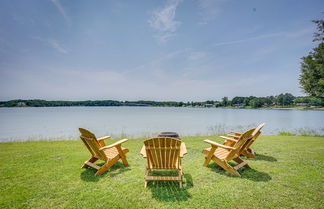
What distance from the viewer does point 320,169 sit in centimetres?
440

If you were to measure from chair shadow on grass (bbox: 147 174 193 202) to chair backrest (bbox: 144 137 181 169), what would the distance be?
15.9 inches

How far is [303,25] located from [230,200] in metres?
13.8

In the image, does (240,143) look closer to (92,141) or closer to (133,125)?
(92,141)

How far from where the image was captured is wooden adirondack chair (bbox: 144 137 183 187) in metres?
3.44

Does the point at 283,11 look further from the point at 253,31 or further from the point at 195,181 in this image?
the point at 195,181

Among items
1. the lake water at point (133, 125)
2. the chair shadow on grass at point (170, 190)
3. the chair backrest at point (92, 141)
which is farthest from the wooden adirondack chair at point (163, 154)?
the lake water at point (133, 125)

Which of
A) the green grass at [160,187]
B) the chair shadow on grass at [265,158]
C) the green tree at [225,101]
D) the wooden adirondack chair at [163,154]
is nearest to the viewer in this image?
the green grass at [160,187]

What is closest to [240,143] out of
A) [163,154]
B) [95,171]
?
[163,154]

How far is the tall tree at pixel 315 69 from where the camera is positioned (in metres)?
11.2

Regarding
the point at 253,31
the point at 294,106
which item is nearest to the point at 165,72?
the point at 253,31

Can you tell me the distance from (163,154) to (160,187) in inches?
28.0

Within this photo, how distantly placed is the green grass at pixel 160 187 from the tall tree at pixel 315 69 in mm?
9496

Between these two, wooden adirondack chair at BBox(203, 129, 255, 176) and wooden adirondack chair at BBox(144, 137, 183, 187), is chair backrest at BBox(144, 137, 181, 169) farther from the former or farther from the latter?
wooden adirondack chair at BBox(203, 129, 255, 176)

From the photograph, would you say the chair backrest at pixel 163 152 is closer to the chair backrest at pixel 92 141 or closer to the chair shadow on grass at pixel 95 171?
the chair shadow on grass at pixel 95 171
